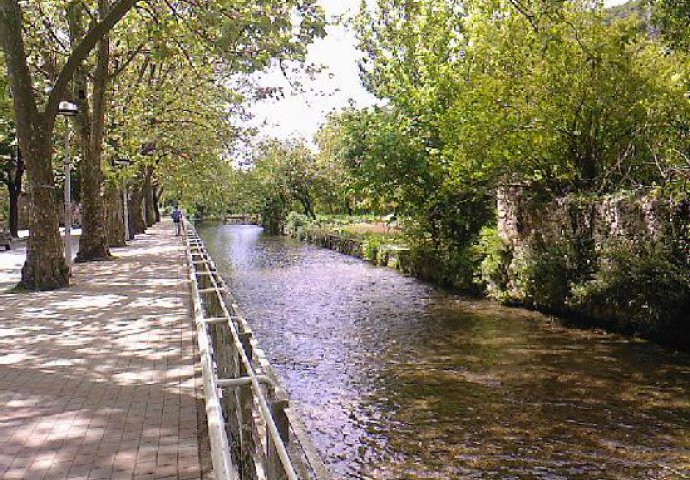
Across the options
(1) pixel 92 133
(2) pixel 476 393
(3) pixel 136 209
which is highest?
(1) pixel 92 133

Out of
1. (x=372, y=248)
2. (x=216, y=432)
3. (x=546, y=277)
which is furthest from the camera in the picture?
(x=372, y=248)

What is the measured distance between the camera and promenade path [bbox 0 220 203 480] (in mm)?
4902

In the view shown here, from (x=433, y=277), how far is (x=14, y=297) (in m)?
13.1

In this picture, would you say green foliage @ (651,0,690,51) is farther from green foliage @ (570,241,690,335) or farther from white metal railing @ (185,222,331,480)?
white metal railing @ (185,222,331,480)

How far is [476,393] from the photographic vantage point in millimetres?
9578

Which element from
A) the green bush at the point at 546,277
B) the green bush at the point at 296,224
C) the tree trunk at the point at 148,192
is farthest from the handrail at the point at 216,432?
the green bush at the point at 296,224

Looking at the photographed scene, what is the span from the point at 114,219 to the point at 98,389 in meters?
23.9

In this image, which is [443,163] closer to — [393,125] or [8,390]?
[393,125]

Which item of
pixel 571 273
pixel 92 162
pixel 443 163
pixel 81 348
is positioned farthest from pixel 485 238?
pixel 81 348

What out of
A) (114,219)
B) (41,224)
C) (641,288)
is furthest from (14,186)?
(641,288)

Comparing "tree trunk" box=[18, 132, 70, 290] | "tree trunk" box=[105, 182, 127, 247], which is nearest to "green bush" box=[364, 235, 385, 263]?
"tree trunk" box=[105, 182, 127, 247]

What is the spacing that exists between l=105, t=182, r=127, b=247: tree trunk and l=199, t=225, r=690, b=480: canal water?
12428 mm

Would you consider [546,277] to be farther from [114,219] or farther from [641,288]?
[114,219]

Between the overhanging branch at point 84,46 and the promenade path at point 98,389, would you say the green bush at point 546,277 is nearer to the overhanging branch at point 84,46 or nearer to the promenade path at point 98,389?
the promenade path at point 98,389
